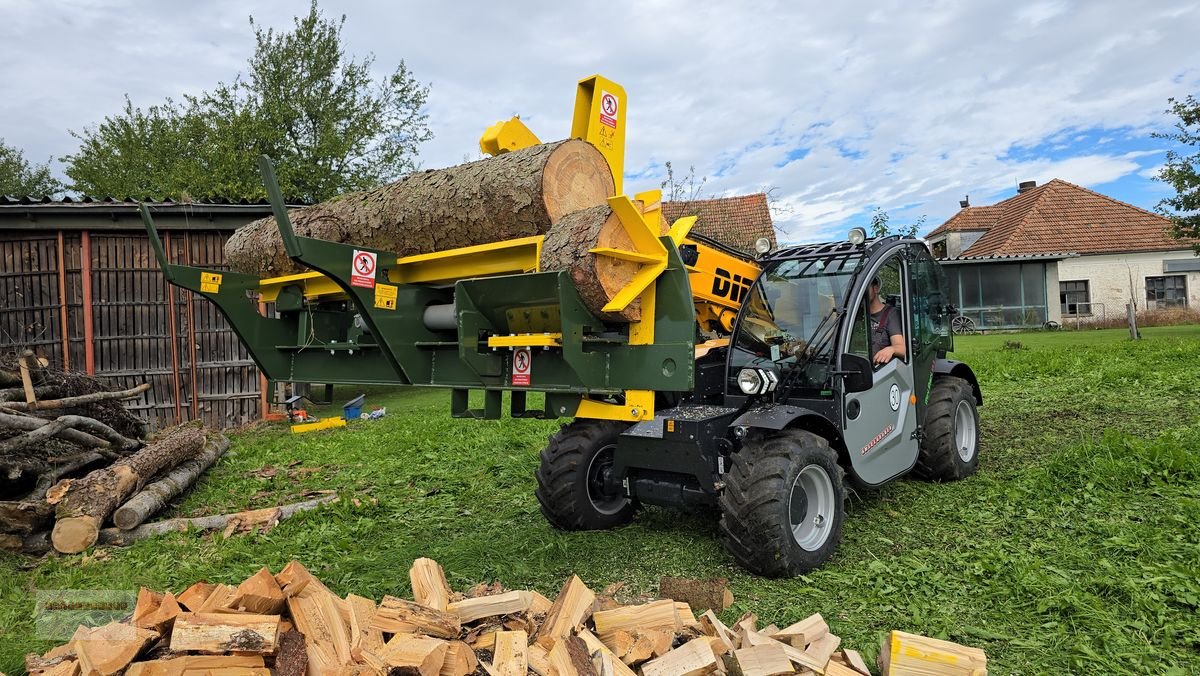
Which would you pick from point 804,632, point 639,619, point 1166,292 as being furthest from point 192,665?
point 1166,292

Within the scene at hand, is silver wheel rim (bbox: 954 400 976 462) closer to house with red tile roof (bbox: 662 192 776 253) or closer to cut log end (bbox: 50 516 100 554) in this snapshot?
cut log end (bbox: 50 516 100 554)

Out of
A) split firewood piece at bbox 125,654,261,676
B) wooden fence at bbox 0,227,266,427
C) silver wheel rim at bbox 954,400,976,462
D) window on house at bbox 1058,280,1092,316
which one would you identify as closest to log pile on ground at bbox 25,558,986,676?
split firewood piece at bbox 125,654,261,676

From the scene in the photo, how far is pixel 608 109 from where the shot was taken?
4.47 m

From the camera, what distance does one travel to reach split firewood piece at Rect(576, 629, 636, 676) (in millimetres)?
2992

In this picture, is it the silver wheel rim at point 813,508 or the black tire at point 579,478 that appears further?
the black tire at point 579,478

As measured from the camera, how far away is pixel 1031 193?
3256 cm

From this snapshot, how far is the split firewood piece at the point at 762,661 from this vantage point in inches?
118

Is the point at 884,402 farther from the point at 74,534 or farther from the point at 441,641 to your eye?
the point at 74,534

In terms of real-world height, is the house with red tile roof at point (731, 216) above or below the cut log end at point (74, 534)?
above

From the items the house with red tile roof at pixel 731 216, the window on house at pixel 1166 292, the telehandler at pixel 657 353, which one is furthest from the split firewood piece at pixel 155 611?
the window on house at pixel 1166 292

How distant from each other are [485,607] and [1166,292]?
32.8 meters

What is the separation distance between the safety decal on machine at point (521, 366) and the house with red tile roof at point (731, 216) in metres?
10.8

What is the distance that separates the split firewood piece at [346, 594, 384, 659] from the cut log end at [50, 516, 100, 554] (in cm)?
363

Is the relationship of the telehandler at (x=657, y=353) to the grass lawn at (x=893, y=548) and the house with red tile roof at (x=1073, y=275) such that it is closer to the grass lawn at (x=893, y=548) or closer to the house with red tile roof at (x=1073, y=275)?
the grass lawn at (x=893, y=548)
